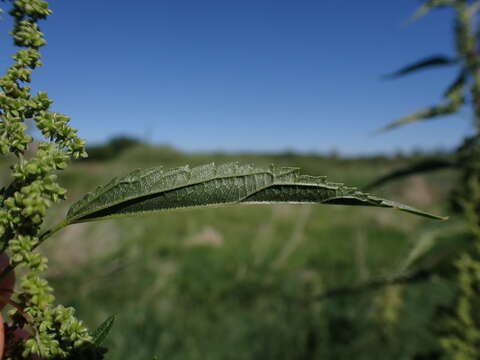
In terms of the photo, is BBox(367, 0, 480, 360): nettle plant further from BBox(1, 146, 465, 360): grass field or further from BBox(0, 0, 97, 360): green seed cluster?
BBox(0, 0, 97, 360): green seed cluster

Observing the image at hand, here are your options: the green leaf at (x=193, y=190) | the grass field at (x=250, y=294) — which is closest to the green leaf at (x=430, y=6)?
the grass field at (x=250, y=294)

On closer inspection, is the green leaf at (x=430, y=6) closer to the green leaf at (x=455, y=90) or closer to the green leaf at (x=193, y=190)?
the green leaf at (x=455, y=90)

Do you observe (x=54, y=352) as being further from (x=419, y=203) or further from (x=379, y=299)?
(x=419, y=203)

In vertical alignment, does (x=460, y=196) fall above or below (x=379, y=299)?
above

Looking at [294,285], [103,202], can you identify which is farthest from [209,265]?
[103,202]

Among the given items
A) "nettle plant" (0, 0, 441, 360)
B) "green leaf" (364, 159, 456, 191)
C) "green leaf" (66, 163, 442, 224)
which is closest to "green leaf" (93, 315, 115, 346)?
"nettle plant" (0, 0, 441, 360)

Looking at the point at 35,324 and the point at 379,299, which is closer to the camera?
the point at 35,324
